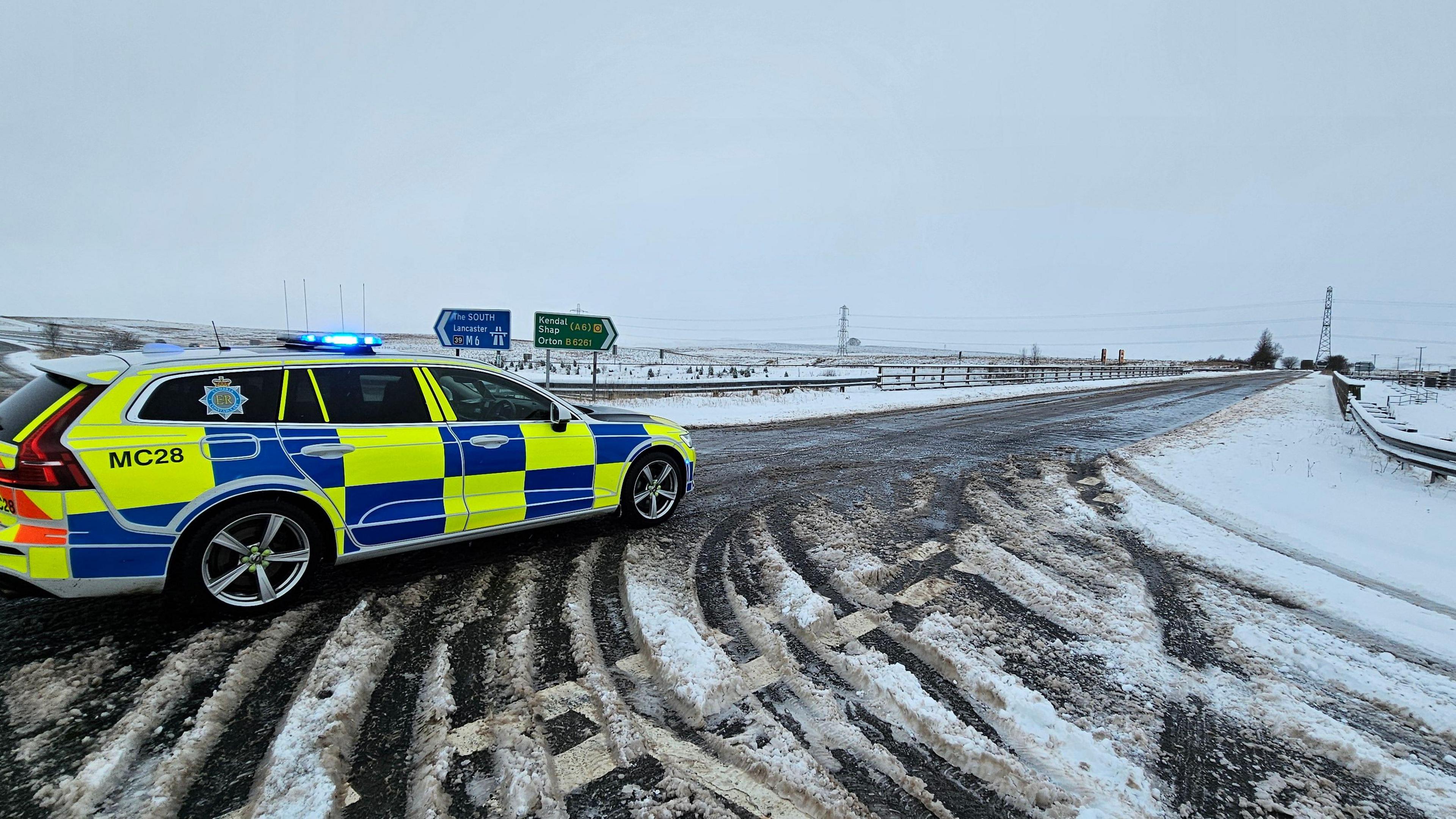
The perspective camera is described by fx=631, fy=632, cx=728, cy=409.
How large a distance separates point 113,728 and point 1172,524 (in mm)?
7603

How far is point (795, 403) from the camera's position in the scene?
17594mm

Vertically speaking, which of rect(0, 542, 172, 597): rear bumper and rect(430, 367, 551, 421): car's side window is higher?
rect(430, 367, 551, 421): car's side window

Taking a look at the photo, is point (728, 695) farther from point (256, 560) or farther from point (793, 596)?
point (256, 560)

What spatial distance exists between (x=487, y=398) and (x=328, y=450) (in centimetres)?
113

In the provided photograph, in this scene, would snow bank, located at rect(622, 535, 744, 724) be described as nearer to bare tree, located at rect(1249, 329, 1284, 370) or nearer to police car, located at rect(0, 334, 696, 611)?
police car, located at rect(0, 334, 696, 611)

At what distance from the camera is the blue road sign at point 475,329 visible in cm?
1200

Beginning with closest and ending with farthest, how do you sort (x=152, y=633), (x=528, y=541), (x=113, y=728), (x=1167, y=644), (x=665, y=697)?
1. (x=113, y=728)
2. (x=665, y=697)
3. (x=152, y=633)
4. (x=1167, y=644)
5. (x=528, y=541)

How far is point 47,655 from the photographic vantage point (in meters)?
3.12

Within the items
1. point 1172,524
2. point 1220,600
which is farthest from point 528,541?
point 1172,524

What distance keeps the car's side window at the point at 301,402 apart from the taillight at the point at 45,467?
88cm

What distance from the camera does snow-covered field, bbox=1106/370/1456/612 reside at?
Answer: 203 inches

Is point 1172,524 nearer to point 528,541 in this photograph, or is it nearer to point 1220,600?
point 1220,600

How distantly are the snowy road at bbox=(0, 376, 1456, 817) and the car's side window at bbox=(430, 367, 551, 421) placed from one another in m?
1.04

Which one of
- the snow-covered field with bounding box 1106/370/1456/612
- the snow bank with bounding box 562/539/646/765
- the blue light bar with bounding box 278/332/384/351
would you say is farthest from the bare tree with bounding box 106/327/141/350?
the snow-covered field with bounding box 1106/370/1456/612
